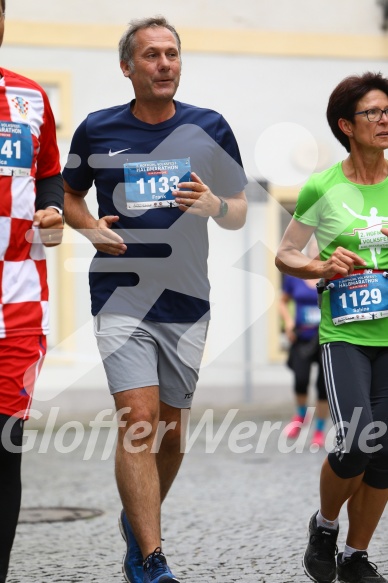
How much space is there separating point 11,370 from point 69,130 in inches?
443

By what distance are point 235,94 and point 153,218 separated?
1128 cm

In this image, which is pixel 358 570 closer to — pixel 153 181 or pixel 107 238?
pixel 107 238

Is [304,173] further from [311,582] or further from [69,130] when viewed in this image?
[311,582]

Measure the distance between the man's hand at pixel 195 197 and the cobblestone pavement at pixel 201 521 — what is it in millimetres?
1571

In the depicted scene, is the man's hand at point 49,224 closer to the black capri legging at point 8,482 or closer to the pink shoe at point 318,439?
the black capri legging at point 8,482

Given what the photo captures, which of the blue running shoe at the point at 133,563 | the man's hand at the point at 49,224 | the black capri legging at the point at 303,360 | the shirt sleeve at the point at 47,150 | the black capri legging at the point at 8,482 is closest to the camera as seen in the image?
the black capri legging at the point at 8,482

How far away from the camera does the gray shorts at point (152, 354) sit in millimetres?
5215

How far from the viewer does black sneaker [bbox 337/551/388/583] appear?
5230 mm

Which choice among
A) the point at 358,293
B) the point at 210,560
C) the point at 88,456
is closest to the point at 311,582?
the point at 210,560

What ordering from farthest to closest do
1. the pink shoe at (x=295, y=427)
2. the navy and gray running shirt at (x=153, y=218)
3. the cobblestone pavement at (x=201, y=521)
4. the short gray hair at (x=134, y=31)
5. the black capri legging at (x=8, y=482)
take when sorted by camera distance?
the pink shoe at (x=295, y=427), the cobblestone pavement at (x=201, y=521), the short gray hair at (x=134, y=31), the navy and gray running shirt at (x=153, y=218), the black capri legging at (x=8, y=482)

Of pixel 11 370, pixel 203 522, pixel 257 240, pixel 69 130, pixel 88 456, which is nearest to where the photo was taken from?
pixel 11 370

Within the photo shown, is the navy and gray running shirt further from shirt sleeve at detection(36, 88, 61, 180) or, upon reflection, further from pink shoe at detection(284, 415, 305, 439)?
pink shoe at detection(284, 415, 305, 439)

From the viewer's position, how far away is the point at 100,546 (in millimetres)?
6570

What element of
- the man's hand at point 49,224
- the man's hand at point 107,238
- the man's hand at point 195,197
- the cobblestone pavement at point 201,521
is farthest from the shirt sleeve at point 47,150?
the cobblestone pavement at point 201,521
